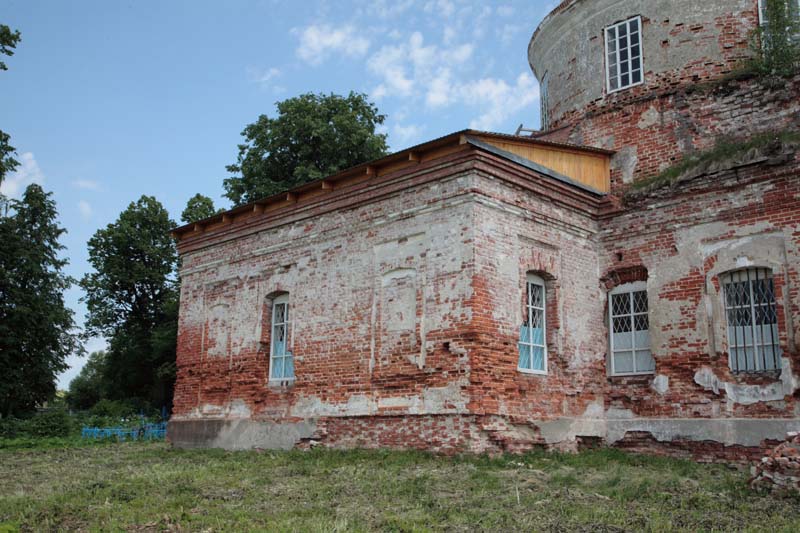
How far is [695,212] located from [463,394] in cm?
527

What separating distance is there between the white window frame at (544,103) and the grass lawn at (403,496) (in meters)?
8.43

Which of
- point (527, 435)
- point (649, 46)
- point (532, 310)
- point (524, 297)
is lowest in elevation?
point (527, 435)

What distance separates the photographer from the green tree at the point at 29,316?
26984 mm

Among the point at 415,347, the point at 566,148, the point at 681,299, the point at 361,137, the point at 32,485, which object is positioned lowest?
the point at 32,485

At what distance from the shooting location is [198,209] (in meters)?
35.2

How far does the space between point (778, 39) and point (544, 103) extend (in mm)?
5503

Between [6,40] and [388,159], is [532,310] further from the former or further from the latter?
[6,40]

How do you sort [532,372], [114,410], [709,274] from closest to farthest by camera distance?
[532,372] → [709,274] → [114,410]

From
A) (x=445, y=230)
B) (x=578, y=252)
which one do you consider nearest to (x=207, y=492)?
(x=445, y=230)

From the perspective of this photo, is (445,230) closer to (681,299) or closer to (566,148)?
(566,148)

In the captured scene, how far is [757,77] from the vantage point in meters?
13.4

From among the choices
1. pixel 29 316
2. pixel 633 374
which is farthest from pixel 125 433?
pixel 633 374

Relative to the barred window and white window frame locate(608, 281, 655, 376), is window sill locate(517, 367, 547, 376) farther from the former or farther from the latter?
the barred window

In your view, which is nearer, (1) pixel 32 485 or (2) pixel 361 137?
(1) pixel 32 485
